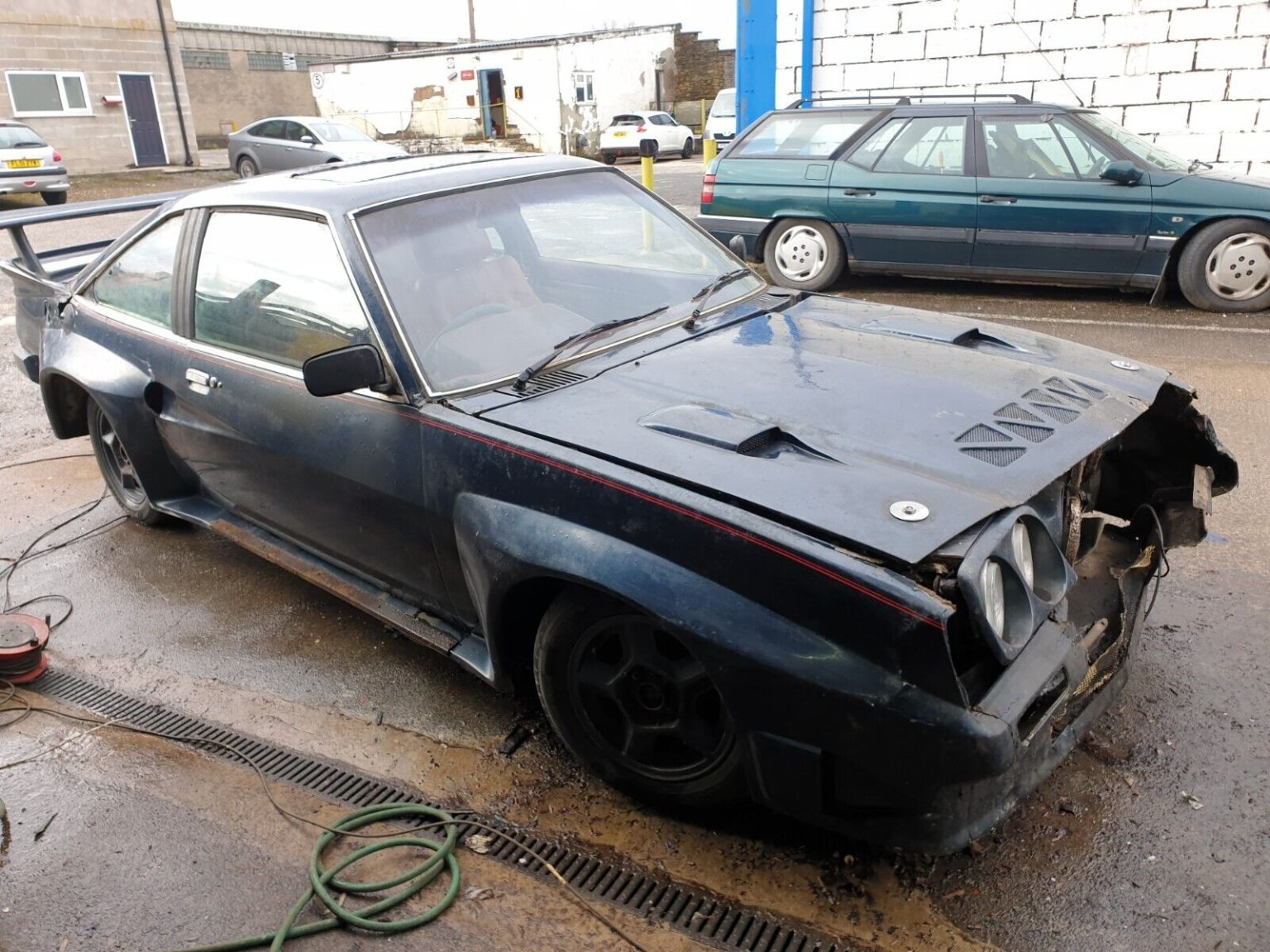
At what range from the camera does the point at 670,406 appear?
2701 millimetres

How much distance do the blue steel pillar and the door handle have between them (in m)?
9.80

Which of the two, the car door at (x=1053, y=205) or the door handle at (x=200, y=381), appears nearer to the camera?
the door handle at (x=200, y=381)

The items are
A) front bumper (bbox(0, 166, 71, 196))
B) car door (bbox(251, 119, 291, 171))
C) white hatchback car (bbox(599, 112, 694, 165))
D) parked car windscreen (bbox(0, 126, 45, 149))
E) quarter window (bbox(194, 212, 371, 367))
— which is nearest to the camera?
quarter window (bbox(194, 212, 371, 367))

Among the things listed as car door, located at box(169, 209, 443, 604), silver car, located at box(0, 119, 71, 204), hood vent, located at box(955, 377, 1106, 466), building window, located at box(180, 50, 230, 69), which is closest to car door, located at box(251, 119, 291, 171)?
silver car, located at box(0, 119, 71, 204)

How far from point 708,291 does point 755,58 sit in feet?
33.0

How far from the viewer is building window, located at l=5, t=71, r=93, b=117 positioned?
78.5 feet

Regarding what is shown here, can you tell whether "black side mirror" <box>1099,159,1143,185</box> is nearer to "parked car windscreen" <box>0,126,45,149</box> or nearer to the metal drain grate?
the metal drain grate

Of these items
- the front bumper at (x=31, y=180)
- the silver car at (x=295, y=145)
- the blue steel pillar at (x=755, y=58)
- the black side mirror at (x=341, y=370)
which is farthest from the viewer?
the silver car at (x=295, y=145)

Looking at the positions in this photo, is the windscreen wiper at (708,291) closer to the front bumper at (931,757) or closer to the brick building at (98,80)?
the front bumper at (931,757)

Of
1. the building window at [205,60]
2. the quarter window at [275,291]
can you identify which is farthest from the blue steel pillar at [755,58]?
the building window at [205,60]

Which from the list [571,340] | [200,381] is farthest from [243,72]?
[571,340]

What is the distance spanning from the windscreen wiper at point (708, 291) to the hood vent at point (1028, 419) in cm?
112

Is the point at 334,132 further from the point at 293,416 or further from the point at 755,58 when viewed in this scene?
the point at 293,416

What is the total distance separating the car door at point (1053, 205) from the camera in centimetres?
752
